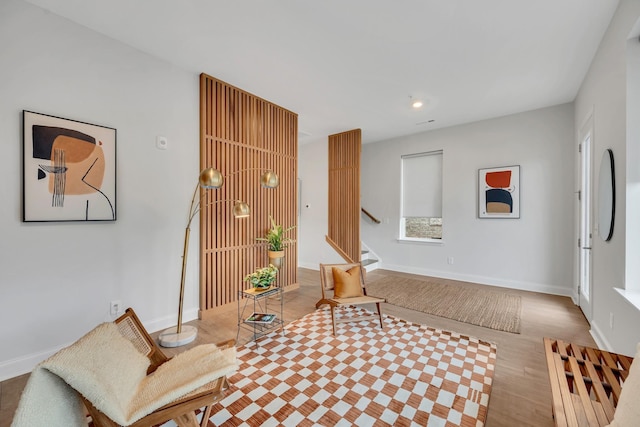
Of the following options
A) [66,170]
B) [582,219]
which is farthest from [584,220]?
[66,170]

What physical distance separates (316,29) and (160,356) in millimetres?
2894

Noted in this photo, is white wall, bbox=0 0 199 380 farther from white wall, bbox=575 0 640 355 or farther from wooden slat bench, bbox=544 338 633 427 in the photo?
white wall, bbox=575 0 640 355

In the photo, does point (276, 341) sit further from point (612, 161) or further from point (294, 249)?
point (612, 161)

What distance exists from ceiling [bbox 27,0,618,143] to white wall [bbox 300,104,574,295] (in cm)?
80

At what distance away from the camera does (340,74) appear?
10.5 ft

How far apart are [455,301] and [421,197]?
2406 millimetres

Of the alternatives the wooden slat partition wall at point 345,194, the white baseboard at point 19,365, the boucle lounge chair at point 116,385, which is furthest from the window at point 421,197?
the white baseboard at point 19,365

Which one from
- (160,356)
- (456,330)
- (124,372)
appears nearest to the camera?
(124,372)

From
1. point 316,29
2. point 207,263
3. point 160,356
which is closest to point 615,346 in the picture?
point 160,356

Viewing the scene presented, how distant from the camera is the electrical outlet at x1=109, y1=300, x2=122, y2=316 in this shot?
261 cm

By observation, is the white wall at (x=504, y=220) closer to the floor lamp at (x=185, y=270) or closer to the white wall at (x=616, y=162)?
the white wall at (x=616, y=162)

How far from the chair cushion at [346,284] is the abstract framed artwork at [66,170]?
239cm

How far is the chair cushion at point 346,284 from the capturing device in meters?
3.12

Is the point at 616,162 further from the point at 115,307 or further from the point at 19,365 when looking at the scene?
the point at 19,365
